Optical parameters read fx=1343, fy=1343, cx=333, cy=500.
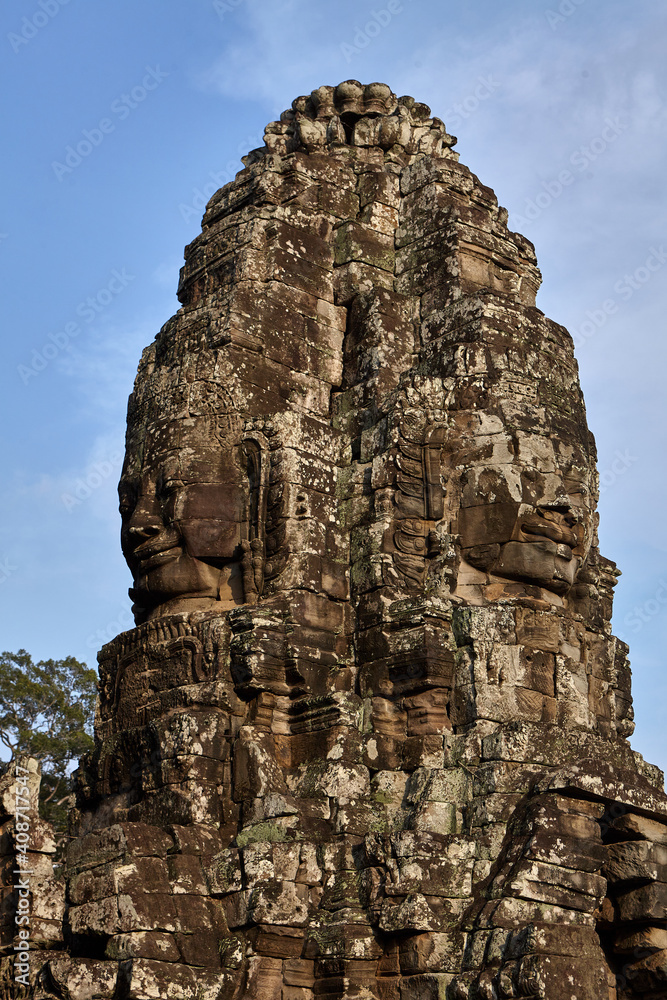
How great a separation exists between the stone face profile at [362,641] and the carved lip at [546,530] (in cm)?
10

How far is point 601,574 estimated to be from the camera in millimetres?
15648

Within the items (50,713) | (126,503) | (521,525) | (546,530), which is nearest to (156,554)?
(126,503)

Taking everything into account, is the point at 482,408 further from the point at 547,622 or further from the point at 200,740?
the point at 200,740

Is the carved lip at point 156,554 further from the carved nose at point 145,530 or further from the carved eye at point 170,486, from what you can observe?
the carved eye at point 170,486

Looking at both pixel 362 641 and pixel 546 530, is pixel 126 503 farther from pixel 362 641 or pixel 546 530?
pixel 546 530

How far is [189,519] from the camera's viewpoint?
13.7 metres

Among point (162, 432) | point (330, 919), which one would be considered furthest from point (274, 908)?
point (162, 432)

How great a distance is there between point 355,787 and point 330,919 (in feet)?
4.15

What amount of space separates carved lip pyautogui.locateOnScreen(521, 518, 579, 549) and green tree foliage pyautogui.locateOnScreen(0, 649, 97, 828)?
14093mm

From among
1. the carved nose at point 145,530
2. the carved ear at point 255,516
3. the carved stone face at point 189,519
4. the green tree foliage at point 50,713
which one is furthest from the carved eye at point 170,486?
the green tree foliage at point 50,713

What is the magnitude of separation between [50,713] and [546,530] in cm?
1631

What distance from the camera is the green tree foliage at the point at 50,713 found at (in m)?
25.9

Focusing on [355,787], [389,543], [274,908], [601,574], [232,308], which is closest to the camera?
[274,908]

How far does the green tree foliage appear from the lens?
84.9ft
